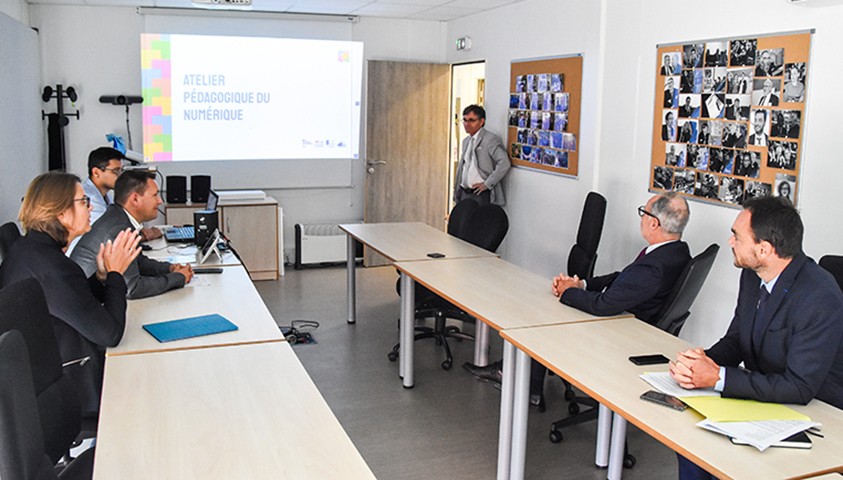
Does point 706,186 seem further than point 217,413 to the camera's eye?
Yes

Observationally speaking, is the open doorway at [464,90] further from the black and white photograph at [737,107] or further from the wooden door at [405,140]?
the black and white photograph at [737,107]

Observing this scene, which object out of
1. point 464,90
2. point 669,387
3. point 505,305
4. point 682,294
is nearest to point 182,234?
point 505,305

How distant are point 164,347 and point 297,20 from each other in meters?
5.95

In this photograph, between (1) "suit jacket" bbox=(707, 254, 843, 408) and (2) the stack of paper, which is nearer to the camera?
(2) the stack of paper

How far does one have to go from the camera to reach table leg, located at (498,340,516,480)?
11.0 ft

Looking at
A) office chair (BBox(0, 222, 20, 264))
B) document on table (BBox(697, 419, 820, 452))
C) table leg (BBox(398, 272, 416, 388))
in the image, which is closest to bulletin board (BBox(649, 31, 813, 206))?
table leg (BBox(398, 272, 416, 388))

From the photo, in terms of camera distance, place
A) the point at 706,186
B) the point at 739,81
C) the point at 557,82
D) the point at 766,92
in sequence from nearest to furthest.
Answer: the point at 766,92, the point at 739,81, the point at 706,186, the point at 557,82

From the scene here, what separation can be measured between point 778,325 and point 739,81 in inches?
98.4

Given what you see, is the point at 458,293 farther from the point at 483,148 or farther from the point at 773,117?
the point at 483,148

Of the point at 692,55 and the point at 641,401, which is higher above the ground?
the point at 692,55

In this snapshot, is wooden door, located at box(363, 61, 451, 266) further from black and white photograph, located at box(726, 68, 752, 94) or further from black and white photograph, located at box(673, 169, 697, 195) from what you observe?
black and white photograph, located at box(726, 68, 752, 94)

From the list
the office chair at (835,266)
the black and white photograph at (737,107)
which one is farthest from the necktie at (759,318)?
the black and white photograph at (737,107)

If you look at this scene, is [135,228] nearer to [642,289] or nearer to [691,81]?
[642,289]

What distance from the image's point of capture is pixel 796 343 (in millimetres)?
2480
